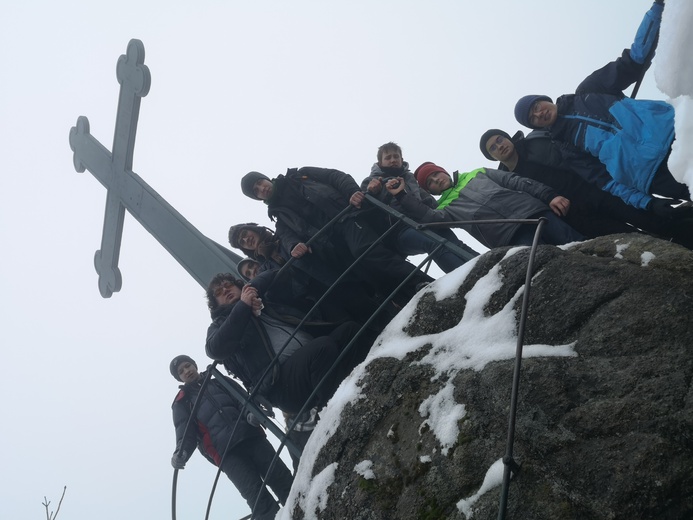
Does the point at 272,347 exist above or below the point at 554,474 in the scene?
above

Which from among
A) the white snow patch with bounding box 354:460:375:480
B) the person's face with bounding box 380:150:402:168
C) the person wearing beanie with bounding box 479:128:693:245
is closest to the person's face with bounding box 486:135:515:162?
the person wearing beanie with bounding box 479:128:693:245

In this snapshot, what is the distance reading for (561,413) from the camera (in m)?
2.12

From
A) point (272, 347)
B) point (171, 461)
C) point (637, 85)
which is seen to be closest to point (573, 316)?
point (272, 347)

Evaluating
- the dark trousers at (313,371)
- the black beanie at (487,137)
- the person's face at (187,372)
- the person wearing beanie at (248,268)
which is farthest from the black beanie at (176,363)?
the black beanie at (487,137)

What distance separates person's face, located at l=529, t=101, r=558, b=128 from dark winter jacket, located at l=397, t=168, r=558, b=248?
40cm

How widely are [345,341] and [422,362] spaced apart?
4.61ft

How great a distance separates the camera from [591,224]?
13.7ft

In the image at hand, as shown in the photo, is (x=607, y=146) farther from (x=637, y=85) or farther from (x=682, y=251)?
(x=682, y=251)

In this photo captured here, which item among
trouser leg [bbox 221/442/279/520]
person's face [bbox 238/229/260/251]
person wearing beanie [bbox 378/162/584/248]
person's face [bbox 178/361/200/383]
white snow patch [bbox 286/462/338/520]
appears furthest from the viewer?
person's face [bbox 178/361/200/383]

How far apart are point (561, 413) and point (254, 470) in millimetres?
3130

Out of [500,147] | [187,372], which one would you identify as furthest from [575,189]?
[187,372]

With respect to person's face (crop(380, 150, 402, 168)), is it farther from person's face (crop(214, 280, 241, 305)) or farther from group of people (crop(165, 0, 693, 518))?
person's face (crop(214, 280, 241, 305))

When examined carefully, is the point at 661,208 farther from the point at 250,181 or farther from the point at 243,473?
the point at 243,473

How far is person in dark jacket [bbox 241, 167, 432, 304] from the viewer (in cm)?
455
